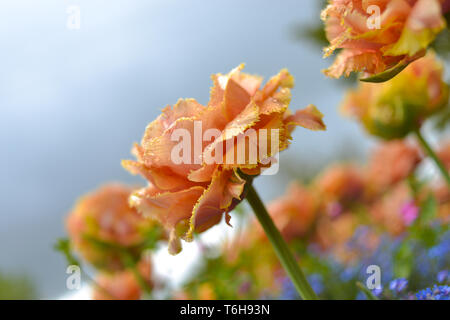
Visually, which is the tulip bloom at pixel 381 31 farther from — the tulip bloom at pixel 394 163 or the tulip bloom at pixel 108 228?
the tulip bloom at pixel 394 163

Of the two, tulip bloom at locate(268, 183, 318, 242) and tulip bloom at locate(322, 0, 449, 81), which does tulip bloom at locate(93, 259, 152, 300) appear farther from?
tulip bloom at locate(322, 0, 449, 81)

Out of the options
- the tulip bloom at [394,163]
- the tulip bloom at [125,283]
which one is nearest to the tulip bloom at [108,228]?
the tulip bloom at [125,283]

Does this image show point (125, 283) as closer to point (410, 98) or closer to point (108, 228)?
point (108, 228)

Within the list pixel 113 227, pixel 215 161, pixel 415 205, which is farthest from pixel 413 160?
pixel 215 161

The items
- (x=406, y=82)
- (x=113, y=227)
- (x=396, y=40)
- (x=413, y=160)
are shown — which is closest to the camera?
(x=396, y=40)

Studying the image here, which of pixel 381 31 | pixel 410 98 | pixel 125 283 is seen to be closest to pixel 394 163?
pixel 410 98
